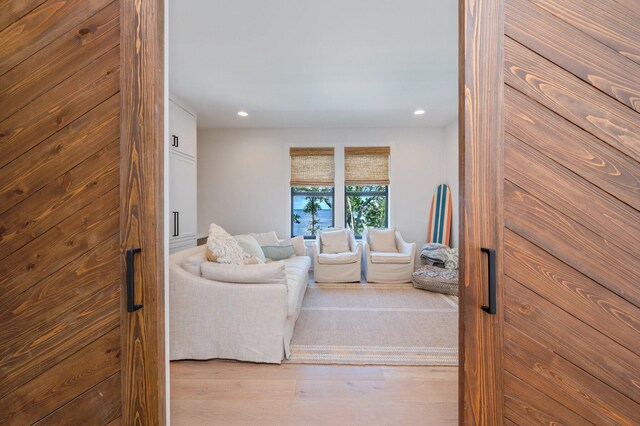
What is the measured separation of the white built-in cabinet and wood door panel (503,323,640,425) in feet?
11.9

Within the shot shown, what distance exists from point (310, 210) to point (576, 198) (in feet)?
15.2

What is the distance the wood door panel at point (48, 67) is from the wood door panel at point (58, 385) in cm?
83

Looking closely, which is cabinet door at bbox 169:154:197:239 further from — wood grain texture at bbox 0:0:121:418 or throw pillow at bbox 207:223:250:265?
wood grain texture at bbox 0:0:121:418

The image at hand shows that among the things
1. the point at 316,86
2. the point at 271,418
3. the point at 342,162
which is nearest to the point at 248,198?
the point at 342,162

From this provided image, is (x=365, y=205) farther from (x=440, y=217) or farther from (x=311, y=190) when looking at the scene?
(x=440, y=217)

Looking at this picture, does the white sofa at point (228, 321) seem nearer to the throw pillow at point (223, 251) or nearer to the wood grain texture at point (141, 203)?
the throw pillow at point (223, 251)

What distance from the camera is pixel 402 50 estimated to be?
2568 mm

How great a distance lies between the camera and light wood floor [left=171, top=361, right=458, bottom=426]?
1.62 meters

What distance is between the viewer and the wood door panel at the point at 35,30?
0.92 m

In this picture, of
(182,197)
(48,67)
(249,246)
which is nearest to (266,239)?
(249,246)

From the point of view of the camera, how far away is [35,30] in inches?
36.2

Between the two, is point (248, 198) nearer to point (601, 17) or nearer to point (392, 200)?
point (392, 200)

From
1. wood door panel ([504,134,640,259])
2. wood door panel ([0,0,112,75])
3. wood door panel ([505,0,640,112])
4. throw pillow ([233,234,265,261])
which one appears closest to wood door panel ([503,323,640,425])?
wood door panel ([504,134,640,259])

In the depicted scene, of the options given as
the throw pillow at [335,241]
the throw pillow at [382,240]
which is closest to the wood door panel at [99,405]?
the throw pillow at [335,241]
